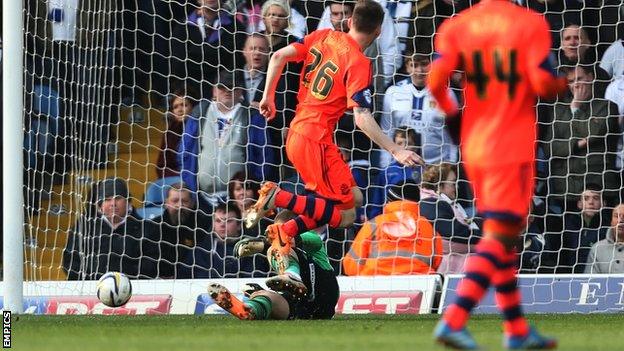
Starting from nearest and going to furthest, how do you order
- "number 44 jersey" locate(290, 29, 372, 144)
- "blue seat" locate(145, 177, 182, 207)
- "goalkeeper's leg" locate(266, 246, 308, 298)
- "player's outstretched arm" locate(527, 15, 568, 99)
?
"player's outstretched arm" locate(527, 15, 568, 99), "goalkeeper's leg" locate(266, 246, 308, 298), "number 44 jersey" locate(290, 29, 372, 144), "blue seat" locate(145, 177, 182, 207)

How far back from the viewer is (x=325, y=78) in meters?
8.98

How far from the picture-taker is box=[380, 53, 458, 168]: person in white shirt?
11.5 m

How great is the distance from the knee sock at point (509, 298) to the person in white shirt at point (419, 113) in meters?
5.82

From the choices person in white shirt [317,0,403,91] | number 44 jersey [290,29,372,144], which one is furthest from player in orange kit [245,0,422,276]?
person in white shirt [317,0,403,91]

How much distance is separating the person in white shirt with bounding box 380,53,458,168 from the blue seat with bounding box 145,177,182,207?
183 centimetres

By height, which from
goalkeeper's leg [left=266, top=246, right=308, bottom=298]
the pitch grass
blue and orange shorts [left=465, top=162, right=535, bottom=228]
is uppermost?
blue and orange shorts [left=465, top=162, right=535, bottom=228]

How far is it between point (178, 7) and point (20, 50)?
2638mm

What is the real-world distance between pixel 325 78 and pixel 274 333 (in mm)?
2338

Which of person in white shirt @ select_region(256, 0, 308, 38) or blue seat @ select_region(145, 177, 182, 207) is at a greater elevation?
person in white shirt @ select_region(256, 0, 308, 38)

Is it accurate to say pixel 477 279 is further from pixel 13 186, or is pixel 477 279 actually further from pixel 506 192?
pixel 13 186

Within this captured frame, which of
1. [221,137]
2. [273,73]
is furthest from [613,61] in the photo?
[273,73]

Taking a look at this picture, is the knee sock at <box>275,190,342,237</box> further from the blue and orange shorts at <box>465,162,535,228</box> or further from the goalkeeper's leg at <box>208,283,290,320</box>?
the blue and orange shorts at <box>465,162,535,228</box>

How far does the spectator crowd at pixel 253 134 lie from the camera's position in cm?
1120

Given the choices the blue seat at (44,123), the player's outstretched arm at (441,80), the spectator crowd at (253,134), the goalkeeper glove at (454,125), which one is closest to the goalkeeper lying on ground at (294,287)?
the spectator crowd at (253,134)
